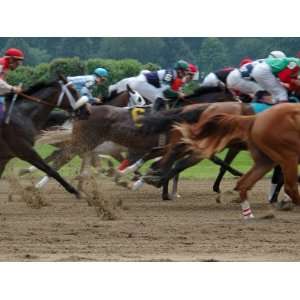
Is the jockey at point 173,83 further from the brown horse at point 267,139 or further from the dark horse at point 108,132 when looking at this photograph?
the brown horse at point 267,139

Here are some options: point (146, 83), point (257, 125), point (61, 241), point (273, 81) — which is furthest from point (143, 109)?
point (61, 241)

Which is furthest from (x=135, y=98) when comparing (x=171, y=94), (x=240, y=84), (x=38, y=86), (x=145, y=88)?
(x=38, y=86)

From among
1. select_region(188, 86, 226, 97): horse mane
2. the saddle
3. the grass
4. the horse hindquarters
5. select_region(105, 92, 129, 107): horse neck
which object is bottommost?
the grass

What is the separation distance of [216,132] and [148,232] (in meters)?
1.36

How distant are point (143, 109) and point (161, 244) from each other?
4.56m

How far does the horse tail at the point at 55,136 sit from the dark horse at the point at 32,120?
1.72ft

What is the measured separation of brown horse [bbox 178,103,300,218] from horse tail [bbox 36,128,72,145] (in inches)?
120

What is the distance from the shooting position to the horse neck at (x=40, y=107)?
1118cm

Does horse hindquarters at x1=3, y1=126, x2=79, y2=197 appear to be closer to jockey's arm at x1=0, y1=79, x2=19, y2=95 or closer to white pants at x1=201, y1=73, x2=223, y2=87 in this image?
jockey's arm at x1=0, y1=79, x2=19, y2=95

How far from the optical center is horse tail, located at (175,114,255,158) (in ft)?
30.9

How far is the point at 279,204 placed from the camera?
10578 millimetres

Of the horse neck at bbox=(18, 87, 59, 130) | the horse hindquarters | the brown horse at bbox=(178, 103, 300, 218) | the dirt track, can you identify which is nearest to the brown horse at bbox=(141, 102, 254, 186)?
the dirt track

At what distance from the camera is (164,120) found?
10664 millimetres

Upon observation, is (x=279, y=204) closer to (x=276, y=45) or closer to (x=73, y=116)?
(x=73, y=116)
